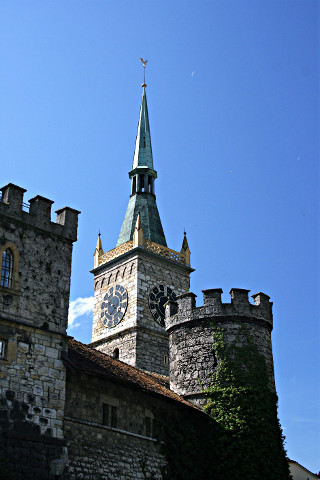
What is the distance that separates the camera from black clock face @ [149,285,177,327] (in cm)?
4403

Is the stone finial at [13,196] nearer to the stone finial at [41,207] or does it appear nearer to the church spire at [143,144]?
the stone finial at [41,207]

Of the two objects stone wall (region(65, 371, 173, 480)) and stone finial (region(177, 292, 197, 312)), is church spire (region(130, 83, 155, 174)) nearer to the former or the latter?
stone finial (region(177, 292, 197, 312))

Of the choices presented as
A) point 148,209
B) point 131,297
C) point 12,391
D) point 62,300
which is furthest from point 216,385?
point 148,209

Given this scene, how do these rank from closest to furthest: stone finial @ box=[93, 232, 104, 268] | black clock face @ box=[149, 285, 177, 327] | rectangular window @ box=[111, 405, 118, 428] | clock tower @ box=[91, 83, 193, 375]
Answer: rectangular window @ box=[111, 405, 118, 428]
clock tower @ box=[91, 83, 193, 375]
black clock face @ box=[149, 285, 177, 327]
stone finial @ box=[93, 232, 104, 268]

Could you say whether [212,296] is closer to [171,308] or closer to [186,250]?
[171,308]

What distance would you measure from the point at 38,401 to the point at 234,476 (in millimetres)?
8182

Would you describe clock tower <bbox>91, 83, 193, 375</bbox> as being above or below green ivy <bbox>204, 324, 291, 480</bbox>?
above

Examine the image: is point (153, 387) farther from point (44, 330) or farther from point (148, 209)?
point (148, 209)

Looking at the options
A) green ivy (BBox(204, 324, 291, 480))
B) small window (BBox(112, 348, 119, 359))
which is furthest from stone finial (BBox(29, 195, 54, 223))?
small window (BBox(112, 348, 119, 359))

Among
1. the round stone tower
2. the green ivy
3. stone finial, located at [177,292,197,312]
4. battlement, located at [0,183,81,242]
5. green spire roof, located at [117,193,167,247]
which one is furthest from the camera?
green spire roof, located at [117,193,167,247]

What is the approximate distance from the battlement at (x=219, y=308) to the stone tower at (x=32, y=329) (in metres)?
7.55

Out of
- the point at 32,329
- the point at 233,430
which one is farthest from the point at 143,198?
the point at 32,329

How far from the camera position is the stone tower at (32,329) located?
17.5 metres

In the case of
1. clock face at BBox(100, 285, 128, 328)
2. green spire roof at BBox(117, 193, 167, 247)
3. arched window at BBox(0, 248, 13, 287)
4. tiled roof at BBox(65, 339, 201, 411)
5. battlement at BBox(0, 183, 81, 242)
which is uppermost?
green spire roof at BBox(117, 193, 167, 247)
